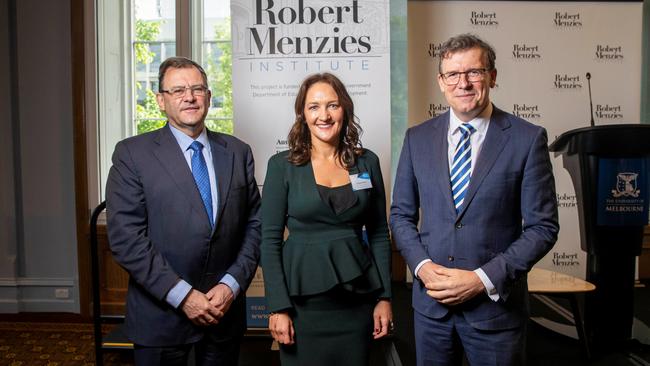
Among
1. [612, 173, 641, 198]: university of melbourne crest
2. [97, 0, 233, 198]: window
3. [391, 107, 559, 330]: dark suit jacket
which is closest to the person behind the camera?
[391, 107, 559, 330]: dark suit jacket

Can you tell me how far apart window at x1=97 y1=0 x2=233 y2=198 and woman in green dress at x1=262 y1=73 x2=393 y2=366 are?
2841mm

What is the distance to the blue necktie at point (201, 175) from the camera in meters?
1.90

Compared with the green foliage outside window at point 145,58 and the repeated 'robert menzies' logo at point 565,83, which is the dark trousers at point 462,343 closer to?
the repeated 'robert menzies' logo at point 565,83

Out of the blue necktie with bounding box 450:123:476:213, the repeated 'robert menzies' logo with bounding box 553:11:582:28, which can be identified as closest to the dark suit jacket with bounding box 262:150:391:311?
the blue necktie with bounding box 450:123:476:213

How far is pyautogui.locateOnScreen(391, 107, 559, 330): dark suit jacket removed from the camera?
1.64 metres

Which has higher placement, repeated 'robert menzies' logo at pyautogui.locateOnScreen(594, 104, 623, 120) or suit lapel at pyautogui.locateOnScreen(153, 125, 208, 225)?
repeated 'robert menzies' logo at pyautogui.locateOnScreen(594, 104, 623, 120)

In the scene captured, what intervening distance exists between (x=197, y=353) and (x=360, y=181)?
34.1 inches

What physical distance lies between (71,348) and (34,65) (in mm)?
2200

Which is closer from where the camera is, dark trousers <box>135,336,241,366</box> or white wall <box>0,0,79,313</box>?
dark trousers <box>135,336,241,366</box>

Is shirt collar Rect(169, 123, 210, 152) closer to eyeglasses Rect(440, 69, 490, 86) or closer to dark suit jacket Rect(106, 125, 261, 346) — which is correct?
dark suit jacket Rect(106, 125, 261, 346)

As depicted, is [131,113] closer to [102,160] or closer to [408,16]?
[102,160]

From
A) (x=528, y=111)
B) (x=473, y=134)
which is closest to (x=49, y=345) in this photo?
(x=473, y=134)

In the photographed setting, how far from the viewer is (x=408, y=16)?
4398mm

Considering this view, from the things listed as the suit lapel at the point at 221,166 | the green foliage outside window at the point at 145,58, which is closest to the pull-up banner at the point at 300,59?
the suit lapel at the point at 221,166
